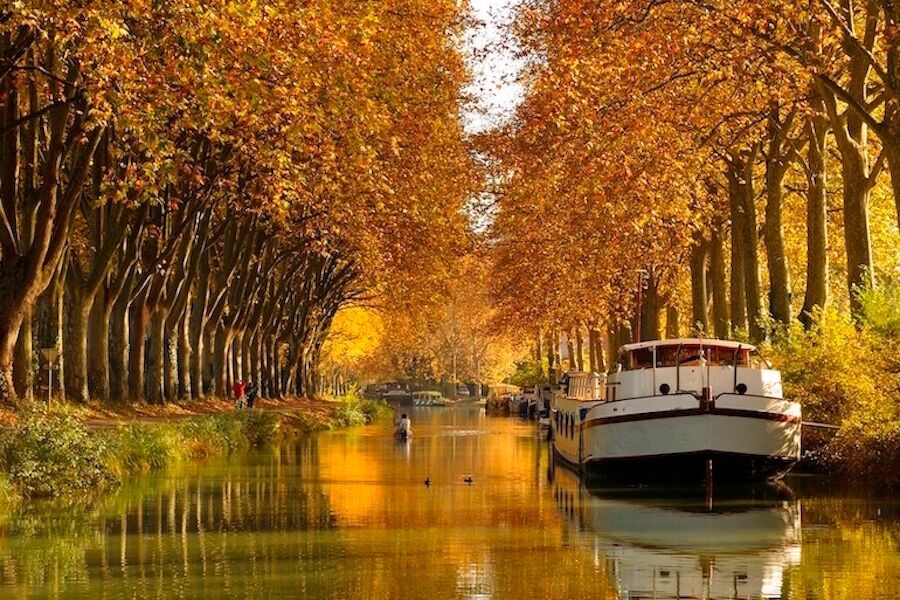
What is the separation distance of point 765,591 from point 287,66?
1466 cm

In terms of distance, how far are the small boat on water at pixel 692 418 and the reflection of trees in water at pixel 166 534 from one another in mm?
6227

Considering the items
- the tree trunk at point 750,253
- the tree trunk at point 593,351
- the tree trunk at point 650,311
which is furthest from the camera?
the tree trunk at point 593,351

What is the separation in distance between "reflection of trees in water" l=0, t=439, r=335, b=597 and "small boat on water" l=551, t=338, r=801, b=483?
20.4 feet

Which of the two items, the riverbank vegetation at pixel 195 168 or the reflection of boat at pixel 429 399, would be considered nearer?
the riverbank vegetation at pixel 195 168

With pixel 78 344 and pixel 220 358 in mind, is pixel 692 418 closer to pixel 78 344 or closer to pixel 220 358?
pixel 78 344

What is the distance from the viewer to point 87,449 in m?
31.3

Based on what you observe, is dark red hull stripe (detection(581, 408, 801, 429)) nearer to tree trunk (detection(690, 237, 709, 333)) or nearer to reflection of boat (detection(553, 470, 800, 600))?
reflection of boat (detection(553, 470, 800, 600))

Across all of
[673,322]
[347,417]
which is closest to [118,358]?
[347,417]

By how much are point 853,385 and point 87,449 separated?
14324 mm

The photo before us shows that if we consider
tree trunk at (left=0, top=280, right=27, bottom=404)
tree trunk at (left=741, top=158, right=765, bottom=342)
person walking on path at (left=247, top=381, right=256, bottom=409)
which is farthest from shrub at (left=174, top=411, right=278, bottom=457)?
tree trunk at (left=741, top=158, right=765, bottom=342)

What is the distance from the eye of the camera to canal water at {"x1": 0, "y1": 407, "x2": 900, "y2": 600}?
58.5 feet

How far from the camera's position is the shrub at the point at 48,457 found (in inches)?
1136

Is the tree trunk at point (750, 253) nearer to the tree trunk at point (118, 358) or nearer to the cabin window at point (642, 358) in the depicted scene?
the cabin window at point (642, 358)

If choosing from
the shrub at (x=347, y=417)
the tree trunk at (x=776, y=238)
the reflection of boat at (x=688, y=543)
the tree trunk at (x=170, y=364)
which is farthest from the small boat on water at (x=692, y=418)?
the shrub at (x=347, y=417)
